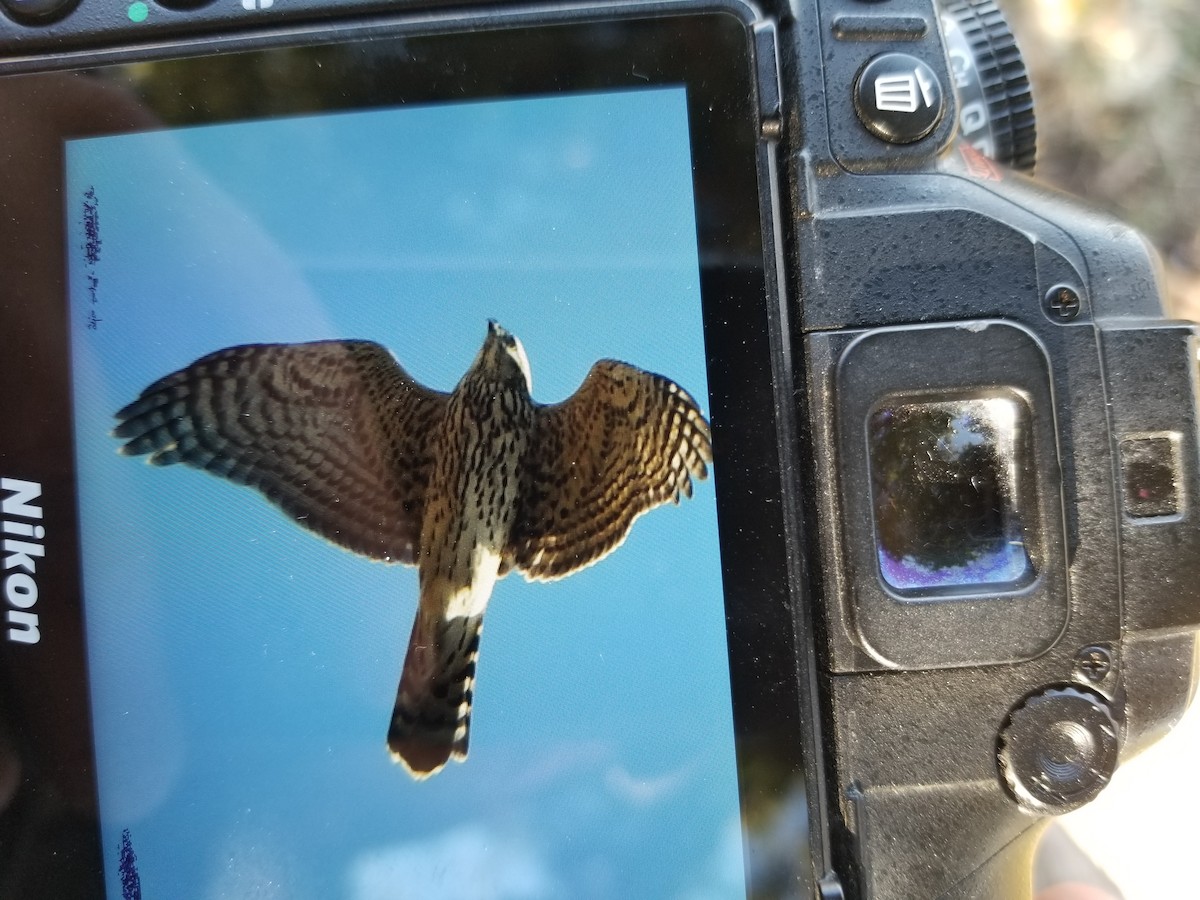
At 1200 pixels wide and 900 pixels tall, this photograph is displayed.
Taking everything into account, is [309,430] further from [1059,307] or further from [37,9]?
[1059,307]

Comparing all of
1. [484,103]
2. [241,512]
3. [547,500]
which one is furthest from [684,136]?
[241,512]

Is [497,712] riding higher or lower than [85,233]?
lower

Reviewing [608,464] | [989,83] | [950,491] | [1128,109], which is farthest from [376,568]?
[1128,109]

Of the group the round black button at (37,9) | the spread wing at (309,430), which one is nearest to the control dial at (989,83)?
the spread wing at (309,430)

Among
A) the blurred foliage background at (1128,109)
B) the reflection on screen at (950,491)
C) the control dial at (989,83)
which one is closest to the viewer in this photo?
the reflection on screen at (950,491)

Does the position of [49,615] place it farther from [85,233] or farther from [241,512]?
[85,233]

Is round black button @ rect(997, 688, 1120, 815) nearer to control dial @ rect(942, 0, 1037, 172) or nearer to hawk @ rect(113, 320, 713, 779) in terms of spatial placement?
hawk @ rect(113, 320, 713, 779)

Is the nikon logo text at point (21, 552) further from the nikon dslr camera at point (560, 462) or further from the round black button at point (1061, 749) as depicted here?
the round black button at point (1061, 749)
